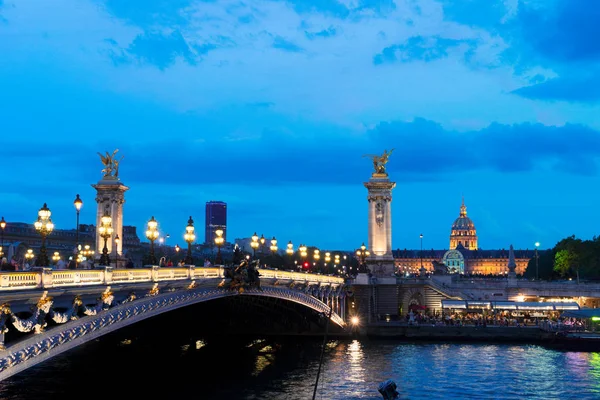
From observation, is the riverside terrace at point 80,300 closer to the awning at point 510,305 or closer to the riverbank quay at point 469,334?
the riverbank quay at point 469,334

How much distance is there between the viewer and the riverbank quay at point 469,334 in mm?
70562

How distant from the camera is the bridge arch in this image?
22.6m

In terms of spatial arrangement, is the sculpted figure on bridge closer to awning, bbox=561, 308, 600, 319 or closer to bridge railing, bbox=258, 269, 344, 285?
bridge railing, bbox=258, 269, 344, 285

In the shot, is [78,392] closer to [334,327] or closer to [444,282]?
[334,327]

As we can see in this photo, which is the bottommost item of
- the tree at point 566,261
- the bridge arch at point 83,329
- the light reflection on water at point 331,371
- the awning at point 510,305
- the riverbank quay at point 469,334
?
the light reflection on water at point 331,371

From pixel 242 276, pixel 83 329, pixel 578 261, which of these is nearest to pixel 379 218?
pixel 578 261

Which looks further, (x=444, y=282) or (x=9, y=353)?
(x=444, y=282)

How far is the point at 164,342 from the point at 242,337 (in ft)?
30.1

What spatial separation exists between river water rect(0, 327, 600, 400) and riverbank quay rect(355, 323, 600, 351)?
2923 millimetres

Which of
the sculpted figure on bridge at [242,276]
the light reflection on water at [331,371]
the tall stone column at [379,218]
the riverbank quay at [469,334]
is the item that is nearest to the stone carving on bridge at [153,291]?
the sculpted figure on bridge at [242,276]

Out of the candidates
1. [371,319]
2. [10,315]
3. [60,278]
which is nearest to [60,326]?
[60,278]

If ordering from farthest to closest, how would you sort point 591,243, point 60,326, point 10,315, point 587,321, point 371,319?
point 591,243 → point 371,319 → point 587,321 → point 60,326 → point 10,315

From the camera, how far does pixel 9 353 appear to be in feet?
72.1

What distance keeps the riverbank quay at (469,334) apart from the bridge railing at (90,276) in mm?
35667
